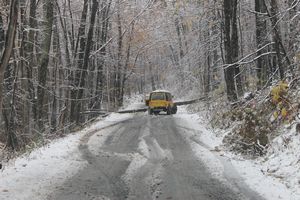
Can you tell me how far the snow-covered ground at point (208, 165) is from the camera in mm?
8961

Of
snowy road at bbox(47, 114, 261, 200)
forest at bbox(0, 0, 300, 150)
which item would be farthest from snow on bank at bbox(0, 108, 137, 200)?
forest at bbox(0, 0, 300, 150)

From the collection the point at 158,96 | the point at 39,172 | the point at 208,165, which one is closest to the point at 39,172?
the point at 39,172

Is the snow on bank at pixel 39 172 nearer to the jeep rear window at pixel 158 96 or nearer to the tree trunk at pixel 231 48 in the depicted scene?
the tree trunk at pixel 231 48

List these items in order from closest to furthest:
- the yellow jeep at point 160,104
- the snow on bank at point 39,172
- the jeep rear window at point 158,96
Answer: the snow on bank at point 39,172 < the yellow jeep at point 160,104 < the jeep rear window at point 158,96

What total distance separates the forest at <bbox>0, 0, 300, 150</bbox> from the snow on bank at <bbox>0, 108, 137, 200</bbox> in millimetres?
1787

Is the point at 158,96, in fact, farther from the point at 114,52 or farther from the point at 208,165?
the point at 208,165

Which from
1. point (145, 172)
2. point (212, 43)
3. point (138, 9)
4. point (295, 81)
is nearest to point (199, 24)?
point (212, 43)

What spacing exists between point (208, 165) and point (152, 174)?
1.71m

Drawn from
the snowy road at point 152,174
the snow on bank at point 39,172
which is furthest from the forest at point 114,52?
the snowy road at point 152,174

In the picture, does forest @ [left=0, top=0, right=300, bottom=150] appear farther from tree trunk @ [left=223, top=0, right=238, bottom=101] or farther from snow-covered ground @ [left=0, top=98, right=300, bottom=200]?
snow-covered ground @ [left=0, top=98, right=300, bottom=200]

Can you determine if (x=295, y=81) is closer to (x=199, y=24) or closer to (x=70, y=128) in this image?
(x=70, y=128)

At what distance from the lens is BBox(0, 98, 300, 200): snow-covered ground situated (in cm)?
896

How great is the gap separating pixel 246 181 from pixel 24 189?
177 inches

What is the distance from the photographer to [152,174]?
1082 centimetres
